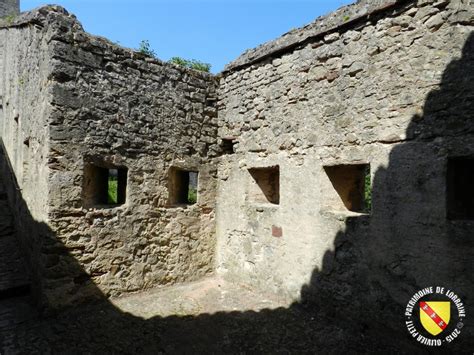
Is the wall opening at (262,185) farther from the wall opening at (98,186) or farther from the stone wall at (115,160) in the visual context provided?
the wall opening at (98,186)

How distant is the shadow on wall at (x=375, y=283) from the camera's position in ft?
9.36

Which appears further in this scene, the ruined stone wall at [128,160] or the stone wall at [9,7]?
the stone wall at [9,7]

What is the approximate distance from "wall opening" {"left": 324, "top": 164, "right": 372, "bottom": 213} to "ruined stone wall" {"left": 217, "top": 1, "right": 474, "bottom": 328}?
0.36 feet

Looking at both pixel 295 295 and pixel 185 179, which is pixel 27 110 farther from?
pixel 295 295

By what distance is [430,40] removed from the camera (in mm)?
3047

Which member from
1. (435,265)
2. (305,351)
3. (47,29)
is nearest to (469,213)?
(435,265)

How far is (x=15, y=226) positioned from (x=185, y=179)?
3.31 metres

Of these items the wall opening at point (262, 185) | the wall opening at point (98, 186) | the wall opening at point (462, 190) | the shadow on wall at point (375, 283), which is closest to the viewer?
the shadow on wall at point (375, 283)

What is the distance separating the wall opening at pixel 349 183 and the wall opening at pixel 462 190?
895 millimetres

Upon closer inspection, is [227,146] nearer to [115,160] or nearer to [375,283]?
[115,160]

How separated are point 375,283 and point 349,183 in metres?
1.22

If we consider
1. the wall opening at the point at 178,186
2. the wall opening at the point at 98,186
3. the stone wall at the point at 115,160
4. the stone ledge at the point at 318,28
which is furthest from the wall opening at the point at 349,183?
the wall opening at the point at 98,186

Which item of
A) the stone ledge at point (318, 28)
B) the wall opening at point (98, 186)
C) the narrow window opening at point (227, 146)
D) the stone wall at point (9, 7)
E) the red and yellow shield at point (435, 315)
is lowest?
the red and yellow shield at point (435, 315)

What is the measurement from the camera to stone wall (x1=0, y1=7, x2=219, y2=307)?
3824 mm
